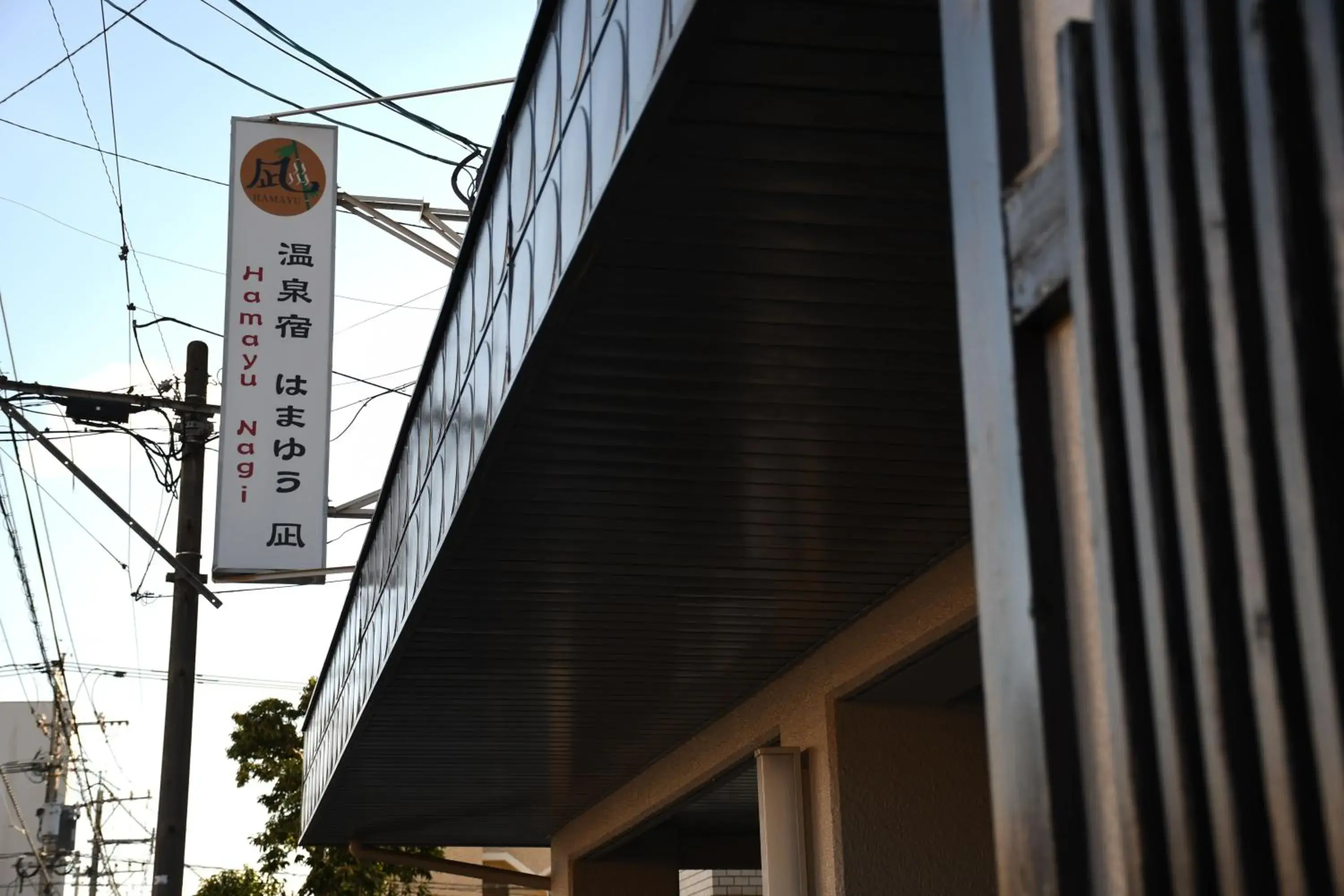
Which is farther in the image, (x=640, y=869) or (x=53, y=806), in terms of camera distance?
(x=53, y=806)

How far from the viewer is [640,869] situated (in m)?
14.9

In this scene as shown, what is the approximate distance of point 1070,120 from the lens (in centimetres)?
212

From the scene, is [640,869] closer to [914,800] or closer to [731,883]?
[731,883]

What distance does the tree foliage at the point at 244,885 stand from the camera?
23.8m

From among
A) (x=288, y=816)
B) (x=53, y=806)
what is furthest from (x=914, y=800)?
(x=53, y=806)

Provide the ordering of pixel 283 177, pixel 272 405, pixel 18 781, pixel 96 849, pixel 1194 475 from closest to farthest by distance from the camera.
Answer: pixel 1194 475 < pixel 272 405 < pixel 283 177 < pixel 96 849 < pixel 18 781

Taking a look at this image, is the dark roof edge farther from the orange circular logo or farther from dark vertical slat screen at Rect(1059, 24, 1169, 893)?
the orange circular logo

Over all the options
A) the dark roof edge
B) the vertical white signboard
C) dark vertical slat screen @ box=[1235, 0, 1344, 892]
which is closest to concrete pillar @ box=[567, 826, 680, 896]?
the vertical white signboard

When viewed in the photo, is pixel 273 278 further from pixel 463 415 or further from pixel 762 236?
pixel 762 236

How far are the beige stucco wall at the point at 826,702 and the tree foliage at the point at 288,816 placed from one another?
1155 centimetres

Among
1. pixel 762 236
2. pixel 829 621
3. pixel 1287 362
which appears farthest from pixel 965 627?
pixel 1287 362

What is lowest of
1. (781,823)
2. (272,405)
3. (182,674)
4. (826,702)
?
(781,823)

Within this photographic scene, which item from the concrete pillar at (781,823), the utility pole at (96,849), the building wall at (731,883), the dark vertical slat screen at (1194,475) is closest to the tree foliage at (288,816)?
the building wall at (731,883)

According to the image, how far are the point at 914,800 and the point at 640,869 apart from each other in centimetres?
682
